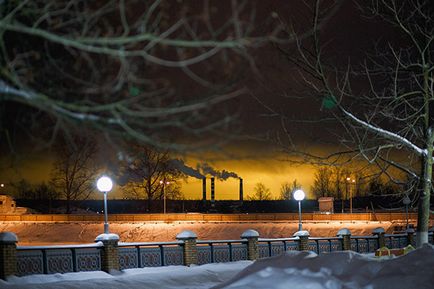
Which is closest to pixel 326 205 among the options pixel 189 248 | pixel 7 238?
pixel 189 248

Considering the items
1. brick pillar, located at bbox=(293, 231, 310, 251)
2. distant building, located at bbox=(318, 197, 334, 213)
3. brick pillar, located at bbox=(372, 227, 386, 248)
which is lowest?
distant building, located at bbox=(318, 197, 334, 213)

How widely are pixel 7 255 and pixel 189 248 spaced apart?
294 inches

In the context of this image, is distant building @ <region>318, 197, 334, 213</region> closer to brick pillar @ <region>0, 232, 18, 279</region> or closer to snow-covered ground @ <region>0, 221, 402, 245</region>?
snow-covered ground @ <region>0, 221, 402, 245</region>

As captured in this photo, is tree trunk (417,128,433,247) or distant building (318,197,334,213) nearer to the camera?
tree trunk (417,128,433,247)

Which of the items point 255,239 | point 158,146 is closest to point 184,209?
point 255,239

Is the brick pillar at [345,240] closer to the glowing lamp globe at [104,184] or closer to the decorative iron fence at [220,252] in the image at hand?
the decorative iron fence at [220,252]

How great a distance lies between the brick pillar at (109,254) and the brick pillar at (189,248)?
3.44 metres

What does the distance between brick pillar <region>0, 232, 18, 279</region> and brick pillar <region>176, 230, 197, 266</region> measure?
7072 millimetres

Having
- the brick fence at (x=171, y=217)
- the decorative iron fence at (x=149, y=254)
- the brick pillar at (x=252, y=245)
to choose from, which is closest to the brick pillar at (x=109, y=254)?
the decorative iron fence at (x=149, y=254)

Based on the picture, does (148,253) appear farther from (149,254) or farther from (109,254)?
(109,254)

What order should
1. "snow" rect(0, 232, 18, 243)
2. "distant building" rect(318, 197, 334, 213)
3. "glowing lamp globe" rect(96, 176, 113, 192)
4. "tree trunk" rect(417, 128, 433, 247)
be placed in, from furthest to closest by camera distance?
"distant building" rect(318, 197, 334, 213), "glowing lamp globe" rect(96, 176, 113, 192), "tree trunk" rect(417, 128, 433, 247), "snow" rect(0, 232, 18, 243)

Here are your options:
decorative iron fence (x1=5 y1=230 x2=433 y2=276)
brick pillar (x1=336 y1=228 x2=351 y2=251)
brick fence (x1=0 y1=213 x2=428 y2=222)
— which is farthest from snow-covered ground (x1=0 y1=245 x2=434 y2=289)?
brick fence (x1=0 y1=213 x2=428 y2=222)

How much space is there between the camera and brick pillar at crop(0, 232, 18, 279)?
1795cm

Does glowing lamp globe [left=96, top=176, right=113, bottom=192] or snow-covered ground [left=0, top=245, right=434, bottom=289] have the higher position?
glowing lamp globe [left=96, top=176, right=113, bottom=192]
